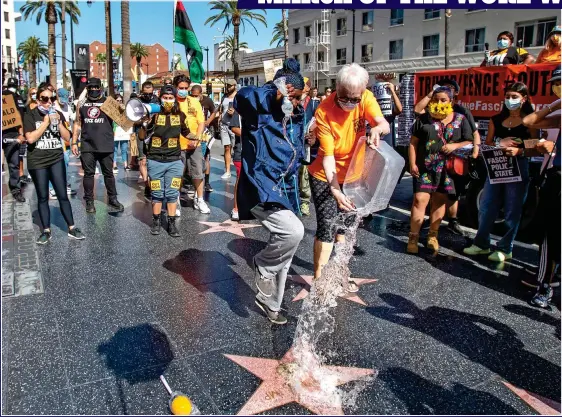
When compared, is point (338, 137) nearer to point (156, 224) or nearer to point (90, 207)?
point (156, 224)

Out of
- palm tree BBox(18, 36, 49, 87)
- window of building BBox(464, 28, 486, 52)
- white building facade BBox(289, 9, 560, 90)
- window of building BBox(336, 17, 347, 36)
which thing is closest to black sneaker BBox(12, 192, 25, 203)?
white building facade BBox(289, 9, 560, 90)

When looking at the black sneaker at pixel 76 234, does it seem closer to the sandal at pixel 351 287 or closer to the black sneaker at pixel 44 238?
the black sneaker at pixel 44 238

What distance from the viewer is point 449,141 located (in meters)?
5.48

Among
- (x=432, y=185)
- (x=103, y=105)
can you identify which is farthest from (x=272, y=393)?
(x=103, y=105)

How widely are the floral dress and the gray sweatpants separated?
7.68 ft

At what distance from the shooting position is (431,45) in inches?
1575

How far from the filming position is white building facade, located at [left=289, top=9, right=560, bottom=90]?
33.5 metres

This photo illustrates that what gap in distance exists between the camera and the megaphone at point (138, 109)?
6.33 meters

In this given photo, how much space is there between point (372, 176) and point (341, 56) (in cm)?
4876

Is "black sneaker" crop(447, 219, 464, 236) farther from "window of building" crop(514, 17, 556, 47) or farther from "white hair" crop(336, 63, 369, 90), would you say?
"window of building" crop(514, 17, 556, 47)

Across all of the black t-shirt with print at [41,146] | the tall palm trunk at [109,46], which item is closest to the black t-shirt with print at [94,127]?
the black t-shirt with print at [41,146]

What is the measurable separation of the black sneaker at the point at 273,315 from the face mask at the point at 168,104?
3.42 metres

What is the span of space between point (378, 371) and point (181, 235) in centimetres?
392

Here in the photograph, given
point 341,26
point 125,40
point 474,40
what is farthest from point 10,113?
point 341,26
